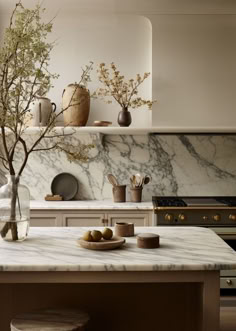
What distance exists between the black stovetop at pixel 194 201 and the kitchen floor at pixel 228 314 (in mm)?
852

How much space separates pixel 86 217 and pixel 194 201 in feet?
3.54

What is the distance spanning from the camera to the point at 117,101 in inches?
184

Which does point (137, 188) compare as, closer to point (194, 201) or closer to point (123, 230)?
point (194, 201)

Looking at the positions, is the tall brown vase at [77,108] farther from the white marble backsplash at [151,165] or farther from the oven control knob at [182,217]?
the oven control knob at [182,217]

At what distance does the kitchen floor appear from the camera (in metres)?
3.53

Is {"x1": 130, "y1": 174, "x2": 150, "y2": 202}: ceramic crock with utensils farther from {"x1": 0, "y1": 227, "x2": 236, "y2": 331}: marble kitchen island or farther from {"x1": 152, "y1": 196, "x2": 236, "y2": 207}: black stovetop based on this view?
{"x1": 0, "y1": 227, "x2": 236, "y2": 331}: marble kitchen island

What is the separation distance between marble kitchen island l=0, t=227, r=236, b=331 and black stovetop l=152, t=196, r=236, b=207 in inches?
55.7

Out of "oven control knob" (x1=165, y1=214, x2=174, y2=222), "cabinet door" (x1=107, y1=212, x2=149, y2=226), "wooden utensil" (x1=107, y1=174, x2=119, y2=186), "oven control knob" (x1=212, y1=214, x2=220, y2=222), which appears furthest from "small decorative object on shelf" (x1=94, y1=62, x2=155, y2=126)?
"oven control knob" (x1=212, y1=214, x2=220, y2=222)

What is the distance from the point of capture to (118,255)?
7.09 ft

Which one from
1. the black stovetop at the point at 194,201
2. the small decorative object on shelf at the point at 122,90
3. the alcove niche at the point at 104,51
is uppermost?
the alcove niche at the point at 104,51

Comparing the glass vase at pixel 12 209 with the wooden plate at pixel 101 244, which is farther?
the glass vase at pixel 12 209

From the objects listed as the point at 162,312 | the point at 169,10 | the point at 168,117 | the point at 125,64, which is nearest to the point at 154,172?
the point at 168,117

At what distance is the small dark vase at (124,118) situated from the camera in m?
4.55

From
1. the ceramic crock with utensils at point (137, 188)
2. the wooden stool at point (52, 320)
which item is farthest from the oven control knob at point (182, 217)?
the wooden stool at point (52, 320)
